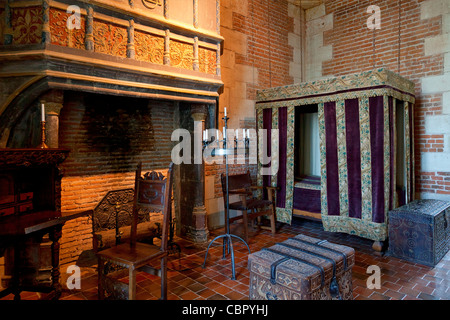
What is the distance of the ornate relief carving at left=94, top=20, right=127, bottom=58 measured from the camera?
126 inches

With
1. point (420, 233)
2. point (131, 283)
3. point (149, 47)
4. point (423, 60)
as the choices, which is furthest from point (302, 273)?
point (423, 60)

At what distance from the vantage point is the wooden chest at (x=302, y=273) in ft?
7.23

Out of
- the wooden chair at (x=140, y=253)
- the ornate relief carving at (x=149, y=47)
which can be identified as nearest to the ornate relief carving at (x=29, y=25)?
the ornate relief carving at (x=149, y=47)

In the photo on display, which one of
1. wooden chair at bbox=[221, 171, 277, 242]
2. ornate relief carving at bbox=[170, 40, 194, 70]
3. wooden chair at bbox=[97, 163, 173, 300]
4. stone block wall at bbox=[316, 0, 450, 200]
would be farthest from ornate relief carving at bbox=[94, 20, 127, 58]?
stone block wall at bbox=[316, 0, 450, 200]

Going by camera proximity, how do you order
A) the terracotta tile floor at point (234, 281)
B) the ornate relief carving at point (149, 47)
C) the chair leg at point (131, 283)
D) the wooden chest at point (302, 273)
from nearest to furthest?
the wooden chest at point (302, 273) < the chair leg at point (131, 283) < the terracotta tile floor at point (234, 281) < the ornate relief carving at point (149, 47)

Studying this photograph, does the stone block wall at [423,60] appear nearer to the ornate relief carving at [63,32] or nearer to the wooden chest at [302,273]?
the wooden chest at [302,273]

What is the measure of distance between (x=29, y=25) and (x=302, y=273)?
11.1ft

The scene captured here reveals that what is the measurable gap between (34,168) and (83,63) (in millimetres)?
1170

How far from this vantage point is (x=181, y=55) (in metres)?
3.90

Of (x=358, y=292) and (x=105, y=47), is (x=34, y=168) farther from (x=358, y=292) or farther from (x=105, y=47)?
(x=358, y=292)

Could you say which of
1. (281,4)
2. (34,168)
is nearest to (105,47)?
(34,168)

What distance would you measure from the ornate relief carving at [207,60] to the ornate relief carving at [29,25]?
194 centimetres

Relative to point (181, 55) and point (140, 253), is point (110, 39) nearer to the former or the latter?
point (181, 55)

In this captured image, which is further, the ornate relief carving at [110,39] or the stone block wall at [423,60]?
the stone block wall at [423,60]
